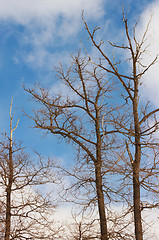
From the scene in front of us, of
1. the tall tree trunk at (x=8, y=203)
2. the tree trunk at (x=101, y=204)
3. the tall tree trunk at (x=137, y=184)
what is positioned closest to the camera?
the tall tree trunk at (x=137, y=184)

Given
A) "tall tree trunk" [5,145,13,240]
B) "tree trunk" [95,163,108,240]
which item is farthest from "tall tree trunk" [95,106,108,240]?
"tall tree trunk" [5,145,13,240]

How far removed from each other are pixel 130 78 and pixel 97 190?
4.47 metres

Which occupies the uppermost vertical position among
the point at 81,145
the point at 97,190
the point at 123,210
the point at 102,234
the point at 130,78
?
the point at 130,78

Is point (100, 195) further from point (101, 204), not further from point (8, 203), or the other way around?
point (8, 203)

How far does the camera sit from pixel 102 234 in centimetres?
966

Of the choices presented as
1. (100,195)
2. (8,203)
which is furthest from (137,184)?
(8,203)

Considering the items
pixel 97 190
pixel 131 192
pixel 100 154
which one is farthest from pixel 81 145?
pixel 131 192

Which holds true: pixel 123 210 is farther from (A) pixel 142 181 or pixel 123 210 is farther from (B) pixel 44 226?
(B) pixel 44 226

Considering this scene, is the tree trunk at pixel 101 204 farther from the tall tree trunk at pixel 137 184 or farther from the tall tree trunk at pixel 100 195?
the tall tree trunk at pixel 137 184

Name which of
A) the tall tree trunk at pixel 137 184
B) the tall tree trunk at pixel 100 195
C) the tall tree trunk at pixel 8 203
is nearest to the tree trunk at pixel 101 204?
the tall tree trunk at pixel 100 195

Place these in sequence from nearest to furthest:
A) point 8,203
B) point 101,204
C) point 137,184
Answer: point 137,184, point 101,204, point 8,203

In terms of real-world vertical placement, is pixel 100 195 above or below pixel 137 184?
below

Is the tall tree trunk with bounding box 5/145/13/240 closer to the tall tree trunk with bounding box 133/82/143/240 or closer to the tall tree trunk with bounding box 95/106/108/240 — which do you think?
the tall tree trunk with bounding box 95/106/108/240

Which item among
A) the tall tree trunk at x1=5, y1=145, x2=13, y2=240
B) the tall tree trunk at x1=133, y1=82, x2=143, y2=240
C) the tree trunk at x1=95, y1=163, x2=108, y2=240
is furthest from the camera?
the tall tree trunk at x1=5, y1=145, x2=13, y2=240
